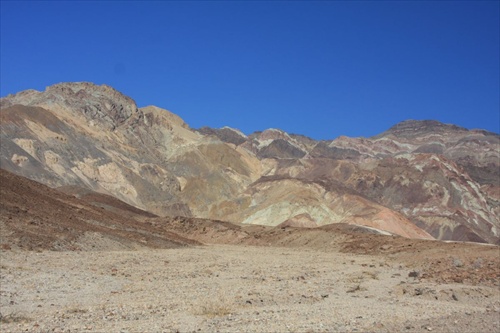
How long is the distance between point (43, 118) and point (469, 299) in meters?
93.7

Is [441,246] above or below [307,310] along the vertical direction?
above

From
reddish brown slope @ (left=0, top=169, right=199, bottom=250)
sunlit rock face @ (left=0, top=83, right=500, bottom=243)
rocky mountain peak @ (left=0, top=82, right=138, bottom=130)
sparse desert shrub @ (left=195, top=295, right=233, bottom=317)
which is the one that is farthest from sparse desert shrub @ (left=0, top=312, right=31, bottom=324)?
rocky mountain peak @ (left=0, top=82, right=138, bottom=130)

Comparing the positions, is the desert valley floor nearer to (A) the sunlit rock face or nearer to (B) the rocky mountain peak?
(A) the sunlit rock face

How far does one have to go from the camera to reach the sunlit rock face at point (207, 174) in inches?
3590

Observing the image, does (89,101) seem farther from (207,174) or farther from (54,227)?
(54,227)

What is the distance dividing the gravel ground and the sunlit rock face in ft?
183

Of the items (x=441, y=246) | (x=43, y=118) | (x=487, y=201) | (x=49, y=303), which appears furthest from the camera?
(x=487, y=201)

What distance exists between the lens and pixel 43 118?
102438 millimetres

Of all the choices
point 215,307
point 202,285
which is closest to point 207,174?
point 202,285

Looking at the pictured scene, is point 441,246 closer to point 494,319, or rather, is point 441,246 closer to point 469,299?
point 469,299

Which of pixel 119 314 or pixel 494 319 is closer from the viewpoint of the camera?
pixel 119 314

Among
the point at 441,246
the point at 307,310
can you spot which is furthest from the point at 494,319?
the point at 441,246

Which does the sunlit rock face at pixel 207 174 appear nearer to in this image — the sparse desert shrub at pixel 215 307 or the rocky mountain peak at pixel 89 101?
the rocky mountain peak at pixel 89 101

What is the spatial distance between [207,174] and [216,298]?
101 meters
